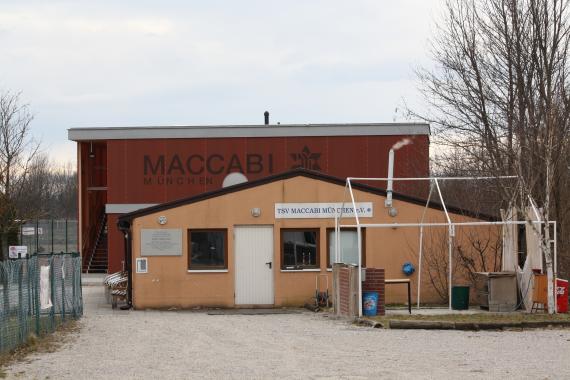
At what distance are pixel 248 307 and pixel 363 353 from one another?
1153cm

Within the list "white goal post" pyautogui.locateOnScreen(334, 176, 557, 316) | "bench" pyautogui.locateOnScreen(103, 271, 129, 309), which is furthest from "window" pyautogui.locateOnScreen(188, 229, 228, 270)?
"white goal post" pyautogui.locateOnScreen(334, 176, 557, 316)

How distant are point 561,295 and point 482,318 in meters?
2.18

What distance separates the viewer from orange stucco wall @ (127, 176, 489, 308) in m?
26.1

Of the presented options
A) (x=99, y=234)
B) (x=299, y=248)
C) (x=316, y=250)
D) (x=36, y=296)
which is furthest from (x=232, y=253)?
(x=99, y=234)

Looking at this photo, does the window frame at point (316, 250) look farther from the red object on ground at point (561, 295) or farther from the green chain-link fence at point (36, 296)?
the red object on ground at point (561, 295)

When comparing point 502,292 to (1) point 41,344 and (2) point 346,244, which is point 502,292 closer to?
(2) point 346,244

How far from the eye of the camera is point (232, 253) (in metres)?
26.2

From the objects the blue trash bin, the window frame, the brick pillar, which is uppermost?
the window frame

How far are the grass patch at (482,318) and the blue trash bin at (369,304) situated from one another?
1.24 feet

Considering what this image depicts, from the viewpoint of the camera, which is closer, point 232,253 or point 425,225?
point 425,225

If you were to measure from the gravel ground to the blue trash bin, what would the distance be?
81 centimetres

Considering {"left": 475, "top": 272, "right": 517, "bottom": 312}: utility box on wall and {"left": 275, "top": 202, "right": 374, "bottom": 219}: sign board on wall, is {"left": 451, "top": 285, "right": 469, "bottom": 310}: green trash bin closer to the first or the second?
{"left": 475, "top": 272, "right": 517, "bottom": 312}: utility box on wall

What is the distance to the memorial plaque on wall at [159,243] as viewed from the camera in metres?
26.1

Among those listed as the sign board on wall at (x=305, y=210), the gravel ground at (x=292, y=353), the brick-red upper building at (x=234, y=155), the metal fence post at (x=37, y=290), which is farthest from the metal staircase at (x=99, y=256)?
the metal fence post at (x=37, y=290)
